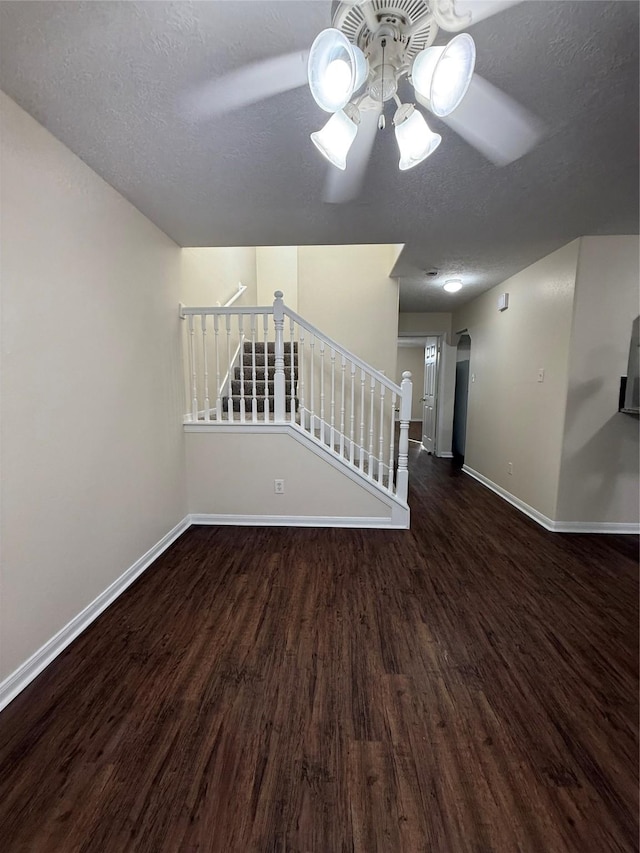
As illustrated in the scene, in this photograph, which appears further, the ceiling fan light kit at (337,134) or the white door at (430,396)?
the white door at (430,396)

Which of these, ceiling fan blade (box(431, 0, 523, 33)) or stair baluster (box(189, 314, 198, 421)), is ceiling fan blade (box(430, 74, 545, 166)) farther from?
stair baluster (box(189, 314, 198, 421))

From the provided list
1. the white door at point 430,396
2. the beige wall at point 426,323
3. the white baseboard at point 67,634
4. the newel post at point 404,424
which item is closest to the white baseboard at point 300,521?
the newel post at point 404,424

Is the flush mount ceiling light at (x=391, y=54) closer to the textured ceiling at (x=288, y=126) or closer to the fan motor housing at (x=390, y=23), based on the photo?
the fan motor housing at (x=390, y=23)

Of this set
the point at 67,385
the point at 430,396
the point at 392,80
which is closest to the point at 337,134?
the point at 392,80

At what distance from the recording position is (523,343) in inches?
138

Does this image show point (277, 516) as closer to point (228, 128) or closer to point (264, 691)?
point (264, 691)

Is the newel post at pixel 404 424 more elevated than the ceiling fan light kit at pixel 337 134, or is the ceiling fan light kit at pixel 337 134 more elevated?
the ceiling fan light kit at pixel 337 134

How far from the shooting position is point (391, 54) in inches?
41.4

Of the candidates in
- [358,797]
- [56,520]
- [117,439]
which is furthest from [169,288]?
[358,797]

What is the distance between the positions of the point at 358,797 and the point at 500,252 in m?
3.58

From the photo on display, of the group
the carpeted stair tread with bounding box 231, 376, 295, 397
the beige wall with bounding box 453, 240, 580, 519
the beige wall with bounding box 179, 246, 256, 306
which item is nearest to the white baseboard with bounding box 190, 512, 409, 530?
the carpeted stair tread with bounding box 231, 376, 295, 397

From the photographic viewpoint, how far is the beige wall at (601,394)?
8.91 feet

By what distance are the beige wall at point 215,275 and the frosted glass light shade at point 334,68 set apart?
89.6 inches

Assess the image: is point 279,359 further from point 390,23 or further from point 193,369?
point 390,23
